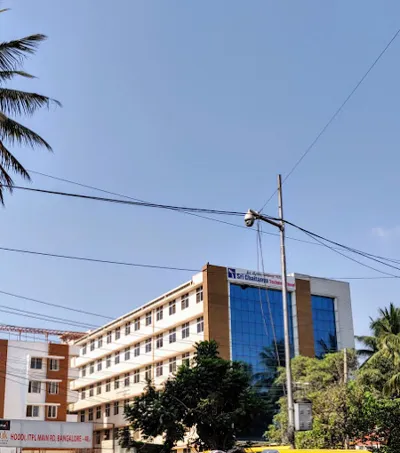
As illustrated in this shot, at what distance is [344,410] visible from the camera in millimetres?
33094

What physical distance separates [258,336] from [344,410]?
843 inches

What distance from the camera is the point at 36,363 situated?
62688mm

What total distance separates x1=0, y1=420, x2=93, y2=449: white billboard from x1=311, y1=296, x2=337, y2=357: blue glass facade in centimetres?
2084

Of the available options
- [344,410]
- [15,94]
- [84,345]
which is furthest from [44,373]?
[15,94]

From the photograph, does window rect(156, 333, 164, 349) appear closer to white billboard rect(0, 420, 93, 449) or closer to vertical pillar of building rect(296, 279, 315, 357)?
white billboard rect(0, 420, 93, 449)

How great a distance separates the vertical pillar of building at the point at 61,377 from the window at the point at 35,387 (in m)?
0.92

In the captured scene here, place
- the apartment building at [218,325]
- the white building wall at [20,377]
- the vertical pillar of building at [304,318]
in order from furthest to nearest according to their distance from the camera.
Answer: the white building wall at [20,377]
the vertical pillar of building at [304,318]
the apartment building at [218,325]

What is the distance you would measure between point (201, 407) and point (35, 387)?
1571 inches

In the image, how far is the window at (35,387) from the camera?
201 feet

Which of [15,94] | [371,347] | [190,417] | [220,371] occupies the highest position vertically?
[15,94]

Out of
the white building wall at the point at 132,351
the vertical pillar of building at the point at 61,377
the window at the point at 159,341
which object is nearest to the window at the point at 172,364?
the white building wall at the point at 132,351

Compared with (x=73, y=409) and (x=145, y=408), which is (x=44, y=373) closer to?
(x=73, y=409)

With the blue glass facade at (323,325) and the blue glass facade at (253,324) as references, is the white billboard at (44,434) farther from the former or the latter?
the blue glass facade at (323,325)

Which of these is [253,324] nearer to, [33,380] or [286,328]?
[33,380]
